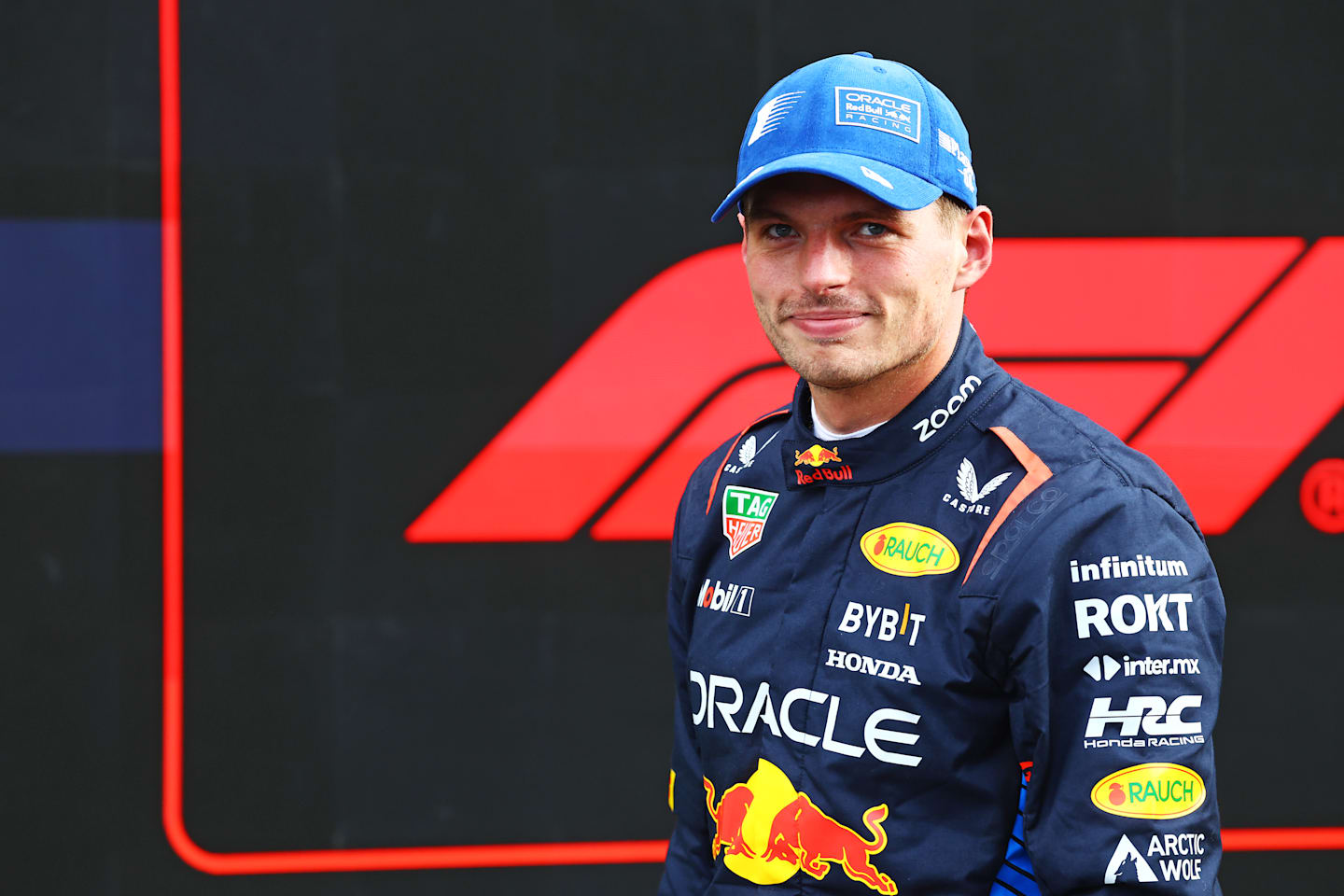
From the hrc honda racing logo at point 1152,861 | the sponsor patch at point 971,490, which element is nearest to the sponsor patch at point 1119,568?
the sponsor patch at point 971,490

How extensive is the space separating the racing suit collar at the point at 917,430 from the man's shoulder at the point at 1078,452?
0.02 m

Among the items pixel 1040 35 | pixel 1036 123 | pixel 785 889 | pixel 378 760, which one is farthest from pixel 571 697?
pixel 1040 35

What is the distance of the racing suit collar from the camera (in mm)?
1019

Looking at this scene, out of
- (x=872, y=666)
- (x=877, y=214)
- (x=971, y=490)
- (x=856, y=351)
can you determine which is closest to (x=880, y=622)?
(x=872, y=666)

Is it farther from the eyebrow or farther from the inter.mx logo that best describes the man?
the inter.mx logo

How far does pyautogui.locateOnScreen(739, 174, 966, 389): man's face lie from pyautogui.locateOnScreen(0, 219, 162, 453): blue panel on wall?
1.69 meters

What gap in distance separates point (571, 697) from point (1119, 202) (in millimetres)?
1628

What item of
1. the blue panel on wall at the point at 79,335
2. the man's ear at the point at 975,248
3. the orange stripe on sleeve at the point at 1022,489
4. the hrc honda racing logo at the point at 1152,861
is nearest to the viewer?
the hrc honda racing logo at the point at 1152,861

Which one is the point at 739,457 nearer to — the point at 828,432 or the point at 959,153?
the point at 828,432

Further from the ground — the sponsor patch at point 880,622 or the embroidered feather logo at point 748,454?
the embroidered feather logo at point 748,454

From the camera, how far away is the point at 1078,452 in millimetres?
938

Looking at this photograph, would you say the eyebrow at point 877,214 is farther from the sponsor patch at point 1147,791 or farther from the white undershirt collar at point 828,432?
the sponsor patch at point 1147,791

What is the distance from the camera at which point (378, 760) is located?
7.32ft

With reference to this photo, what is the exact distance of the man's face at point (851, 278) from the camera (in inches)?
38.4
